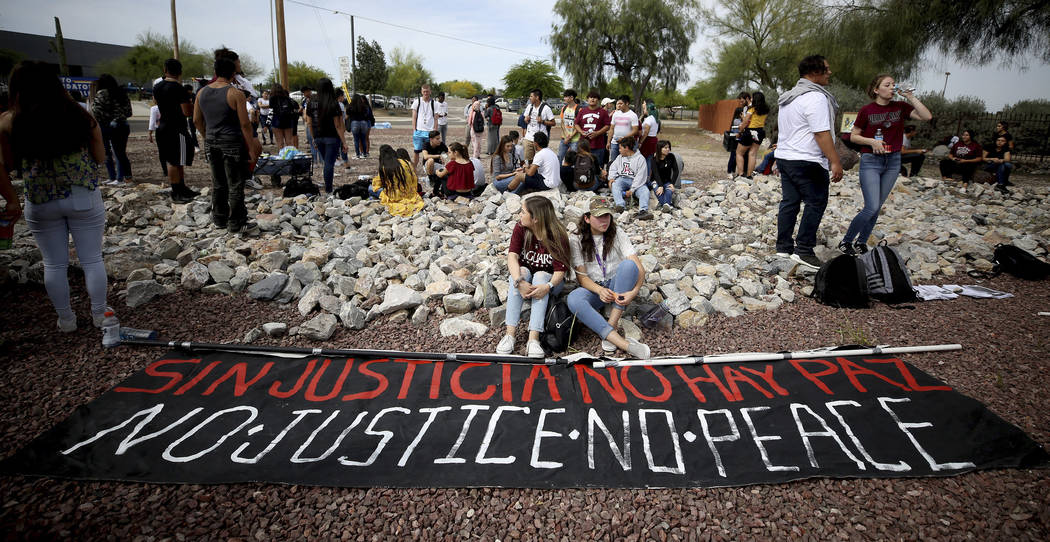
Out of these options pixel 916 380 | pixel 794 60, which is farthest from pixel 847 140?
pixel 794 60

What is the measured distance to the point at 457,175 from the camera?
7.83m

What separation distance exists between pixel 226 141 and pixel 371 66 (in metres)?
54.1

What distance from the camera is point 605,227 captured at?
3.79 metres

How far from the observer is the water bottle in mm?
3535

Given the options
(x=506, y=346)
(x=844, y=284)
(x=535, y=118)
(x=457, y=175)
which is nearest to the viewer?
(x=506, y=346)

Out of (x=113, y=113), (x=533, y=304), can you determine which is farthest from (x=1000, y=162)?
(x=113, y=113)

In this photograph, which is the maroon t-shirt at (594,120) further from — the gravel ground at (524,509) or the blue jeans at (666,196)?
the gravel ground at (524,509)

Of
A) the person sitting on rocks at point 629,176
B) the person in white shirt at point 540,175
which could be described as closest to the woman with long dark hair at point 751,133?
the person sitting on rocks at point 629,176

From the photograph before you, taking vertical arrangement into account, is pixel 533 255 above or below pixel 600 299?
above

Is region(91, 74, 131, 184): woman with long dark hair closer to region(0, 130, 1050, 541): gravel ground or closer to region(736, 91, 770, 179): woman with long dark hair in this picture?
region(0, 130, 1050, 541): gravel ground

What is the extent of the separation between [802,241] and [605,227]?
2454 mm

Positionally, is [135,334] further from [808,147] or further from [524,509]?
[808,147]

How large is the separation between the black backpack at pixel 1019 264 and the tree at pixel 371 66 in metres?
52.6

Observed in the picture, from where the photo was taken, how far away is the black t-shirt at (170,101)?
20.9 ft
